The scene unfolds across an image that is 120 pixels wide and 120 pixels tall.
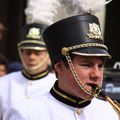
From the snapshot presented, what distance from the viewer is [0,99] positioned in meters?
6.88

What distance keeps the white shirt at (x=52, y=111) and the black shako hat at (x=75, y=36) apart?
0.94 ft

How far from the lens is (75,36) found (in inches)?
174

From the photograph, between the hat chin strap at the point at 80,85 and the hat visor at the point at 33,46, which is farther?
the hat visor at the point at 33,46

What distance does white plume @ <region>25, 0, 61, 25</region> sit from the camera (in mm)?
5594

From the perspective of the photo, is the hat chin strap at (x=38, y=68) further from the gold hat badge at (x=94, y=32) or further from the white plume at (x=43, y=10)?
the gold hat badge at (x=94, y=32)

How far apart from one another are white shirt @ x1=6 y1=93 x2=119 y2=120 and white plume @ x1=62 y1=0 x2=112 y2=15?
2.28 feet

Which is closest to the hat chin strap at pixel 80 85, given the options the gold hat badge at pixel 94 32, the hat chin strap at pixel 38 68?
the gold hat badge at pixel 94 32

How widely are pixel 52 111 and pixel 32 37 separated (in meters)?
3.25

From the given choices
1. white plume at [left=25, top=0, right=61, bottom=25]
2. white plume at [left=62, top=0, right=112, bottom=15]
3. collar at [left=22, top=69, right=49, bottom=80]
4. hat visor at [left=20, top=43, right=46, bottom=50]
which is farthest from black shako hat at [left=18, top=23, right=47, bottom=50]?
white plume at [left=62, top=0, right=112, bottom=15]

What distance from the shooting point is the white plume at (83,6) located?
15.7ft

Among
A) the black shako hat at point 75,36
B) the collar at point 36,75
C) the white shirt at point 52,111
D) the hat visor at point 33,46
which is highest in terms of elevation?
the black shako hat at point 75,36

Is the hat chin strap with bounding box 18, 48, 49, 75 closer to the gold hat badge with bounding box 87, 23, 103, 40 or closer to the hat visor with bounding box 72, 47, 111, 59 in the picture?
the gold hat badge with bounding box 87, 23, 103, 40

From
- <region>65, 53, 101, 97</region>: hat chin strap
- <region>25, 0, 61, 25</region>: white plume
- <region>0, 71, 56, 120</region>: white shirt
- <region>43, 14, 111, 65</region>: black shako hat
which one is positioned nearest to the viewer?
<region>65, 53, 101, 97</region>: hat chin strap

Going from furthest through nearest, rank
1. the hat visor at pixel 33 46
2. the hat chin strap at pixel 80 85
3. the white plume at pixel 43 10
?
1. the hat visor at pixel 33 46
2. the white plume at pixel 43 10
3. the hat chin strap at pixel 80 85
